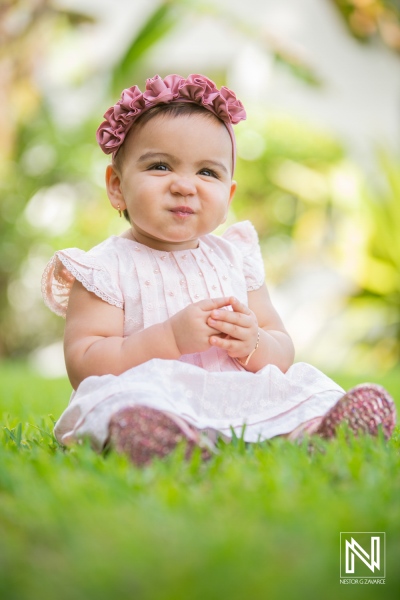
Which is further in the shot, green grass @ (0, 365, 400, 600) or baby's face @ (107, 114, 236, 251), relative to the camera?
baby's face @ (107, 114, 236, 251)

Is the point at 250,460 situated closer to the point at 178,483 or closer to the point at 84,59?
the point at 178,483

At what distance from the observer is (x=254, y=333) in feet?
5.63

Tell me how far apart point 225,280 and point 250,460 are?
653 mm

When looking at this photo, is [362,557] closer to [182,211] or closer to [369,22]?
[182,211]

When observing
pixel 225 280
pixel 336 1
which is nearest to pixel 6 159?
pixel 336 1

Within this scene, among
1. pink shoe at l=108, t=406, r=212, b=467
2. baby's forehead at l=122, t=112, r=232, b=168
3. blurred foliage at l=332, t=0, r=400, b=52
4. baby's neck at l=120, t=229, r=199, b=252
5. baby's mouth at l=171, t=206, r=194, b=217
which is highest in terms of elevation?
blurred foliage at l=332, t=0, r=400, b=52

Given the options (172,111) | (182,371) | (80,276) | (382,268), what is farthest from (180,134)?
(382,268)

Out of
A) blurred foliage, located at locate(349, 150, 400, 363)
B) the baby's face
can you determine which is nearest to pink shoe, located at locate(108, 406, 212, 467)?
the baby's face

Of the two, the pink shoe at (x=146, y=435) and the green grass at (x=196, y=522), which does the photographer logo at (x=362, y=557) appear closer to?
the green grass at (x=196, y=522)

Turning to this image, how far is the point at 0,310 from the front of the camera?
10.2 m

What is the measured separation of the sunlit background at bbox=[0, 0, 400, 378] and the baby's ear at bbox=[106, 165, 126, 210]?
21.4ft

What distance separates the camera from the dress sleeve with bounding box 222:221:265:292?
6.59 ft

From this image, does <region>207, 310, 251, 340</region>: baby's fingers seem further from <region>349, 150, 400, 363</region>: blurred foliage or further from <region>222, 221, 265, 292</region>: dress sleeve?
<region>349, 150, 400, 363</region>: blurred foliage

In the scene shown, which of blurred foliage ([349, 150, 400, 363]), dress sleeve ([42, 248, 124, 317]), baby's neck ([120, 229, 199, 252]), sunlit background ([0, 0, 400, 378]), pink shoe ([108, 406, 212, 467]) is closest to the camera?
pink shoe ([108, 406, 212, 467])
